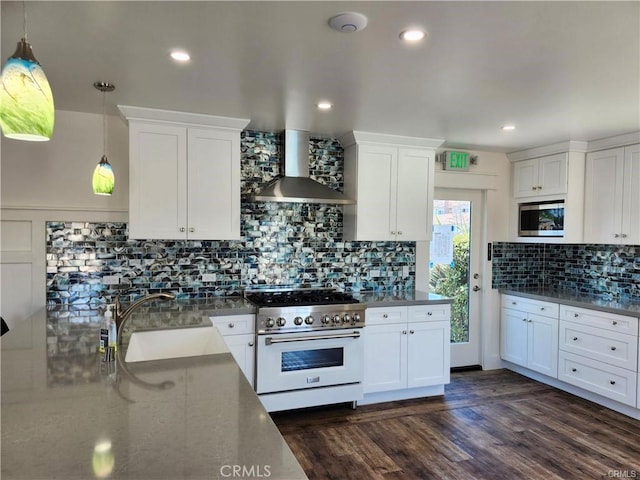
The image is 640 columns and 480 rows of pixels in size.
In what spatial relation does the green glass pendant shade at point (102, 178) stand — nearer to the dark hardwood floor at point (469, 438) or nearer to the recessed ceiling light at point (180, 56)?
the recessed ceiling light at point (180, 56)

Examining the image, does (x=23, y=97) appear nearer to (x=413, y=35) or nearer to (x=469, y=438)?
(x=413, y=35)

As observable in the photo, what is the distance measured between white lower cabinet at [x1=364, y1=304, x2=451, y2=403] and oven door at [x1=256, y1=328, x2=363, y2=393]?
0.17 m

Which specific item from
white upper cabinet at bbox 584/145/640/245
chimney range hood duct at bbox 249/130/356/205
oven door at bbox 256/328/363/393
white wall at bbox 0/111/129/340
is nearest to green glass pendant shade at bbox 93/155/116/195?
white wall at bbox 0/111/129/340

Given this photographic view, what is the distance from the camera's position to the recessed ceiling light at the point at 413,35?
189 centimetres

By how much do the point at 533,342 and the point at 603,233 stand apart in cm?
127

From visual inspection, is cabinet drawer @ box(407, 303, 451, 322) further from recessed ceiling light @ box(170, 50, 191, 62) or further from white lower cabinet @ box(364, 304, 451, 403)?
recessed ceiling light @ box(170, 50, 191, 62)

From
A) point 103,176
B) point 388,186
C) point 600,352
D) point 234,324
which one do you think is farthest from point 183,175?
point 600,352

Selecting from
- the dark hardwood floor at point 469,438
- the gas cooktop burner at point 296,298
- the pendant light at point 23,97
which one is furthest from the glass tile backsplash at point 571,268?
the pendant light at point 23,97

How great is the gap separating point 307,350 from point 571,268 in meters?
3.27

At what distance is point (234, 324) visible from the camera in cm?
321

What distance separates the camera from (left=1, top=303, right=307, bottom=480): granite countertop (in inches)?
Answer: 39.8

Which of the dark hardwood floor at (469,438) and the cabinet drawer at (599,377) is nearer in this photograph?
the dark hardwood floor at (469,438)

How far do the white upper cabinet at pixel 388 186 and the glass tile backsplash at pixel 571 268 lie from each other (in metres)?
1.35

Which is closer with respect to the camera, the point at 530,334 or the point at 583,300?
the point at 583,300
